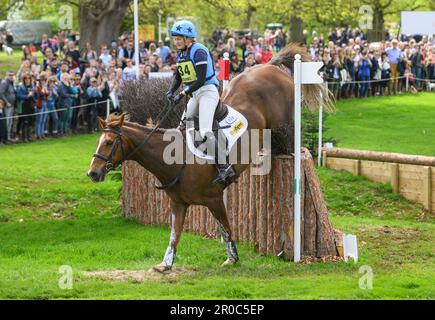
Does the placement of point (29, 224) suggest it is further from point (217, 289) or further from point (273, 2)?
point (273, 2)

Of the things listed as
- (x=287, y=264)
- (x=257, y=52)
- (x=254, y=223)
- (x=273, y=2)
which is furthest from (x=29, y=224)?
(x=273, y=2)

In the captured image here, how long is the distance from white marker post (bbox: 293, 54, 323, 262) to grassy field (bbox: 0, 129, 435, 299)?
428 mm

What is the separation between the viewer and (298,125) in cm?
1351

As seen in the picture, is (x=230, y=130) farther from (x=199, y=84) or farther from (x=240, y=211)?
(x=240, y=211)

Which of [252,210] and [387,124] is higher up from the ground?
[252,210]

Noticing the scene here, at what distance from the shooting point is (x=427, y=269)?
12.8m

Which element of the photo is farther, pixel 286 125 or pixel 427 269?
pixel 286 125

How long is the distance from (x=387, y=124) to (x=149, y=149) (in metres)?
19.4

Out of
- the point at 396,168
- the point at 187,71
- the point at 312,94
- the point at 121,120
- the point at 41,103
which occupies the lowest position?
the point at 396,168

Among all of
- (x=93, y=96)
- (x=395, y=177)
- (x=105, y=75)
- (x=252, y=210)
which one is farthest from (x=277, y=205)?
(x=105, y=75)

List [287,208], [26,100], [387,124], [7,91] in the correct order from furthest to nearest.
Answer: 1. [387,124]
2. [26,100]
3. [7,91]
4. [287,208]

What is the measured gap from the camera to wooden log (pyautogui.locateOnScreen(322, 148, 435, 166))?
2027cm

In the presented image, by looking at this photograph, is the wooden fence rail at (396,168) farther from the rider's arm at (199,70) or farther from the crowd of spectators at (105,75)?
the rider's arm at (199,70)
